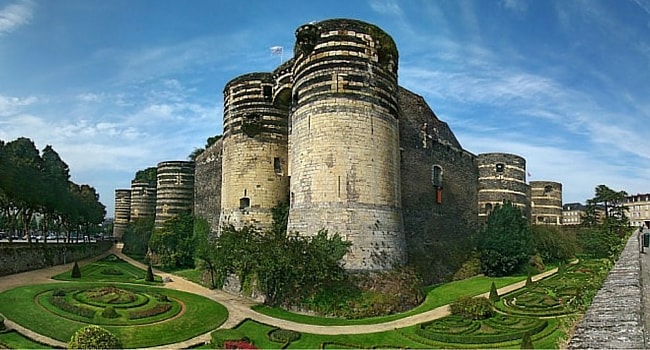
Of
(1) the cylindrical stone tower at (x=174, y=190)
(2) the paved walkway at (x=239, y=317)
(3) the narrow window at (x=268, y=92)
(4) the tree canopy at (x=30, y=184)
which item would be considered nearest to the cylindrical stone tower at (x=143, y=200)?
(4) the tree canopy at (x=30, y=184)

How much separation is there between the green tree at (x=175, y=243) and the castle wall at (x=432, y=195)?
63.3ft

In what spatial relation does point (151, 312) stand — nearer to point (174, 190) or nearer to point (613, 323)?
point (613, 323)

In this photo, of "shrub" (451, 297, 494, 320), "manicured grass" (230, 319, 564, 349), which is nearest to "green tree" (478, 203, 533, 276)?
"shrub" (451, 297, 494, 320)

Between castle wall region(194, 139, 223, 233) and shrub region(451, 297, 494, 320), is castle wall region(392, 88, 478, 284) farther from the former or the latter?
castle wall region(194, 139, 223, 233)

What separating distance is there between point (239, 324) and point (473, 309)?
10.1 m

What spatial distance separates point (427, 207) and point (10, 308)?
2444 centimetres

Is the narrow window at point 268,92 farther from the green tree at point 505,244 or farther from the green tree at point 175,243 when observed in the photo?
the green tree at point 505,244

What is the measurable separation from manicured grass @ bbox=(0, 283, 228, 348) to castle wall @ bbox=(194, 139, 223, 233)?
15.9 meters

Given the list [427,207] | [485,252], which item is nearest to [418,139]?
[427,207]

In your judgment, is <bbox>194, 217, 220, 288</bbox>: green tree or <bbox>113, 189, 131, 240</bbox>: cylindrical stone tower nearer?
<bbox>194, 217, 220, 288</bbox>: green tree

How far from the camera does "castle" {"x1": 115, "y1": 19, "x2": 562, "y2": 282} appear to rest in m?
24.4

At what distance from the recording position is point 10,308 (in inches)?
810

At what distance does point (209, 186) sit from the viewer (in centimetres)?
4262

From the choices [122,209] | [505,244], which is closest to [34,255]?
[505,244]
